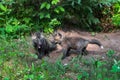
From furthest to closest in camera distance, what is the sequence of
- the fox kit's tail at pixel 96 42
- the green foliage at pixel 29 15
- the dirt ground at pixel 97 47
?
the green foliage at pixel 29 15, the fox kit's tail at pixel 96 42, the dirt ground at pixel 97 47

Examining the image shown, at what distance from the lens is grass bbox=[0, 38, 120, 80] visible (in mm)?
7214

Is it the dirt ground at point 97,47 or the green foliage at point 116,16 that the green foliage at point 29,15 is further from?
the green foliage at point 116,16

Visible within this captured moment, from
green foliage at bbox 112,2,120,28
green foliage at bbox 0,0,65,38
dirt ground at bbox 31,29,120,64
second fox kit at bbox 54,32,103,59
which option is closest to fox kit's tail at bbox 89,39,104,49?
dirt ground at bbox 31,29,120,64

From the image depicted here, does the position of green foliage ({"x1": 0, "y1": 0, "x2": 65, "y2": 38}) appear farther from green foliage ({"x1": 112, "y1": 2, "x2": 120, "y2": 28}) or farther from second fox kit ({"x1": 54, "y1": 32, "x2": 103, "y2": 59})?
green foliage ({"x1": 112, "y1": 2, "x2": 120, "y2": 28})

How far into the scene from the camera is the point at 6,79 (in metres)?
7.22

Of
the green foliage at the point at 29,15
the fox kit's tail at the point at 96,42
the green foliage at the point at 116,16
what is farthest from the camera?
the green foliage at the point at 116,16

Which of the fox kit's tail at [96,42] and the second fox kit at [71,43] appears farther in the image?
the fox kit's tail at [96,42]

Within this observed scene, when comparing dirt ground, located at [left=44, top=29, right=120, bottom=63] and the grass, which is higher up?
the grass

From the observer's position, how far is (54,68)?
299 inches

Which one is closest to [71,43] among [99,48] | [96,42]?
[96,42]

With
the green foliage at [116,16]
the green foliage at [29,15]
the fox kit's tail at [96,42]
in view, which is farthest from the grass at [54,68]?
the green foliage at [116,16]

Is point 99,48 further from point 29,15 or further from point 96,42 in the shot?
point 29,15

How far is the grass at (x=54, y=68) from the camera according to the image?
7214 mm

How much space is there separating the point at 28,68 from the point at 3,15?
11.2ft
